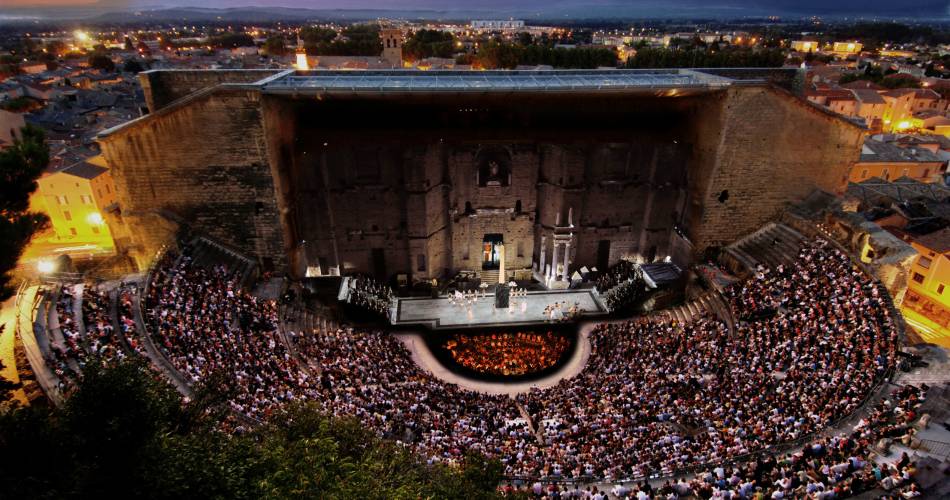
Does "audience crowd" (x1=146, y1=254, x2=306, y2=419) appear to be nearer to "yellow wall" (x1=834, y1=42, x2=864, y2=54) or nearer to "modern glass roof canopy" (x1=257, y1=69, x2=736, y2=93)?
"modern glass roof canopy" (x1=257, y1=69, x2=736, y2=93)

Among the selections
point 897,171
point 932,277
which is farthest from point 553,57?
point 932,277

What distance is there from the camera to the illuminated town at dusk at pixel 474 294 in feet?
44.5

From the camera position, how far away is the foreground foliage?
954 cm

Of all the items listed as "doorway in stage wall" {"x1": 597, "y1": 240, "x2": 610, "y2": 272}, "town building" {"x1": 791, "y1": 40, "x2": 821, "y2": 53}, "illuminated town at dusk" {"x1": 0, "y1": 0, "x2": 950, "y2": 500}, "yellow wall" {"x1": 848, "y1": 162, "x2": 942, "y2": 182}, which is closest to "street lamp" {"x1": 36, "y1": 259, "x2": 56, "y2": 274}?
"illuminated town at dusk" {"x1": 0, "y1": 0, "x2": 950, "y2": 500}

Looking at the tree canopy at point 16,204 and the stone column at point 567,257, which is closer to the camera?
the tree canopy at point 16,204

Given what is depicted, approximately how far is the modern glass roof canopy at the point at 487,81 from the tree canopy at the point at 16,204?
1027 cm

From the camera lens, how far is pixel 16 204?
19969 millimetres

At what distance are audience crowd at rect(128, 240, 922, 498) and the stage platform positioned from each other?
166 inches

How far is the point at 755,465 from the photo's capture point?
16672 millimetres

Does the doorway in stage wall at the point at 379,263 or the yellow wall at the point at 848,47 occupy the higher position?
the yellow wall at the point at 848,47

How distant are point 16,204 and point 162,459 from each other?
16113mm

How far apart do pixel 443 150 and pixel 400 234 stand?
640 centimetres

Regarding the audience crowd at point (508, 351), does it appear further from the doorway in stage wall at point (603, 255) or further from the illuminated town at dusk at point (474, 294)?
the doorway in stage wall at point (603, 255)

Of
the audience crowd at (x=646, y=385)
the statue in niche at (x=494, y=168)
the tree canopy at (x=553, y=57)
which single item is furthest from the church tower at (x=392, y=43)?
the audience crowd at (x=646, y=385)
